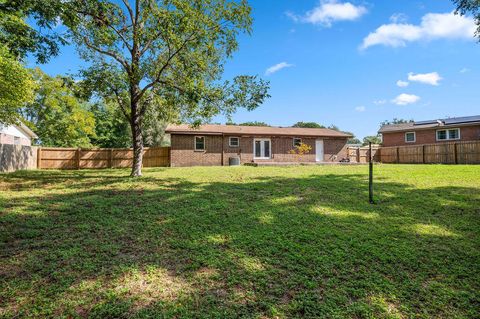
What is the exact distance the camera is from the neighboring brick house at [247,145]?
2008 cm

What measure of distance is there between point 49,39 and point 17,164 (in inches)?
417

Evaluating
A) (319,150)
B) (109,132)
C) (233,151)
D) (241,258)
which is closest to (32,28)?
(241,258)

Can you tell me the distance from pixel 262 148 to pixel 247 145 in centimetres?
148

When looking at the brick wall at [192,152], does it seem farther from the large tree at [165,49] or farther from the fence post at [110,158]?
the large tree at [165,49]

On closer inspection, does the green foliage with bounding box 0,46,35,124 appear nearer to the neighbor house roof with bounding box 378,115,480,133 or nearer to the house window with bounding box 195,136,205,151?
the house window with bounding box 195,136,205,151

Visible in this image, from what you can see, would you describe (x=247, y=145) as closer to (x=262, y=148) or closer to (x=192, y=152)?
(x=262, y=148)

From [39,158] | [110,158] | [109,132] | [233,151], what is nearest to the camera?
[39,158]

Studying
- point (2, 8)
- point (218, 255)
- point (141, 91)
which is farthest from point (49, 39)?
point (218, 255)

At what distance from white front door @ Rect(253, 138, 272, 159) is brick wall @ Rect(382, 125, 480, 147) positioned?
14.4 m

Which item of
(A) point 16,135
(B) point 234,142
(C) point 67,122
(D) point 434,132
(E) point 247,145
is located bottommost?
(E) point 247,145

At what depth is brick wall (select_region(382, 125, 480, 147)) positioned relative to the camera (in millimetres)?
21906

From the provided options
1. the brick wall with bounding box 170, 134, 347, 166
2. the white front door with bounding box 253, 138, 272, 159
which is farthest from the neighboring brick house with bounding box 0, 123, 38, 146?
the white front door with bounding box 253, 138, 272, 159

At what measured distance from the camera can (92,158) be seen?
58.9 ft

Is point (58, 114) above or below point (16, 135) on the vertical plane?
above
